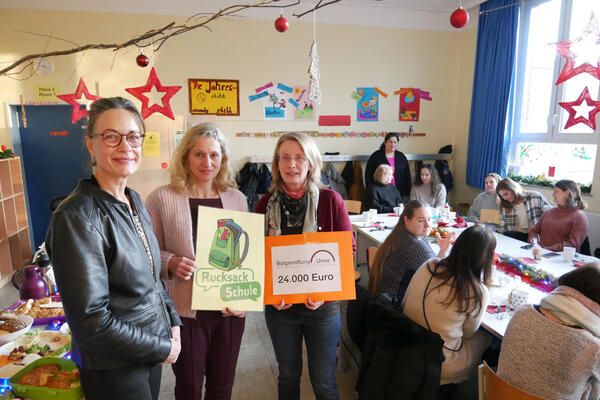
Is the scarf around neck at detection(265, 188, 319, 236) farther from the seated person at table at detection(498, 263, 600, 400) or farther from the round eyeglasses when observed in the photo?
the seated person at table at detection(498, 263, 600, 400)

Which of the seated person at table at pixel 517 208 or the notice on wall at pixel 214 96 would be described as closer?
→ the seated person at table at pixel 517 208

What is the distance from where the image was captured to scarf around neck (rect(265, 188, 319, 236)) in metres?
1.58

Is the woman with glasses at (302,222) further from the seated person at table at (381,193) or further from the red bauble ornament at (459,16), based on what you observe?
the seated person at table at (381,193)

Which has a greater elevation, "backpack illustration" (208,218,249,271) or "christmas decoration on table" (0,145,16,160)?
"christmas decoration on table" (0,145,16,160)

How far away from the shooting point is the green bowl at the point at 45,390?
1216 millimetres

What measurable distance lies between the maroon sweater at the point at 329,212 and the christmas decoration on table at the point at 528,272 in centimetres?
150

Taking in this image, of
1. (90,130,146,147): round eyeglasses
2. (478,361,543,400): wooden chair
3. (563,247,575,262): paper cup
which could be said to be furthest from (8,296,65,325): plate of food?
(563,247,575,262): paper cup

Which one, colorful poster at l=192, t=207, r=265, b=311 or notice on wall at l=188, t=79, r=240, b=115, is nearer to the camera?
colorful poster at l=192, t=207, r=265, b=311

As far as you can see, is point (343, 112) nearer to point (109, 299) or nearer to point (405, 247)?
point (405, 247)

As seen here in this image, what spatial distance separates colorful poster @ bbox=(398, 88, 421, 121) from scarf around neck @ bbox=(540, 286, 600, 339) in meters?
4.62

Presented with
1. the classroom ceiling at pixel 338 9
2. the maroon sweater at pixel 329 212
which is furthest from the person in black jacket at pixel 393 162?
the maroon sweater at pixel 329 212

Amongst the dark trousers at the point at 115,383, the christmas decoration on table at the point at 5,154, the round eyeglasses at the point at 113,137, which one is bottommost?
the dark trousers at the point at 115,383

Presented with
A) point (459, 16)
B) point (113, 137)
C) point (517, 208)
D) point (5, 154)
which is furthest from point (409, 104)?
point (113, 137)

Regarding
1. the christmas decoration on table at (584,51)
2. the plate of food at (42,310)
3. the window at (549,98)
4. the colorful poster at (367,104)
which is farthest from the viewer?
the colorful poster at (367,104)
